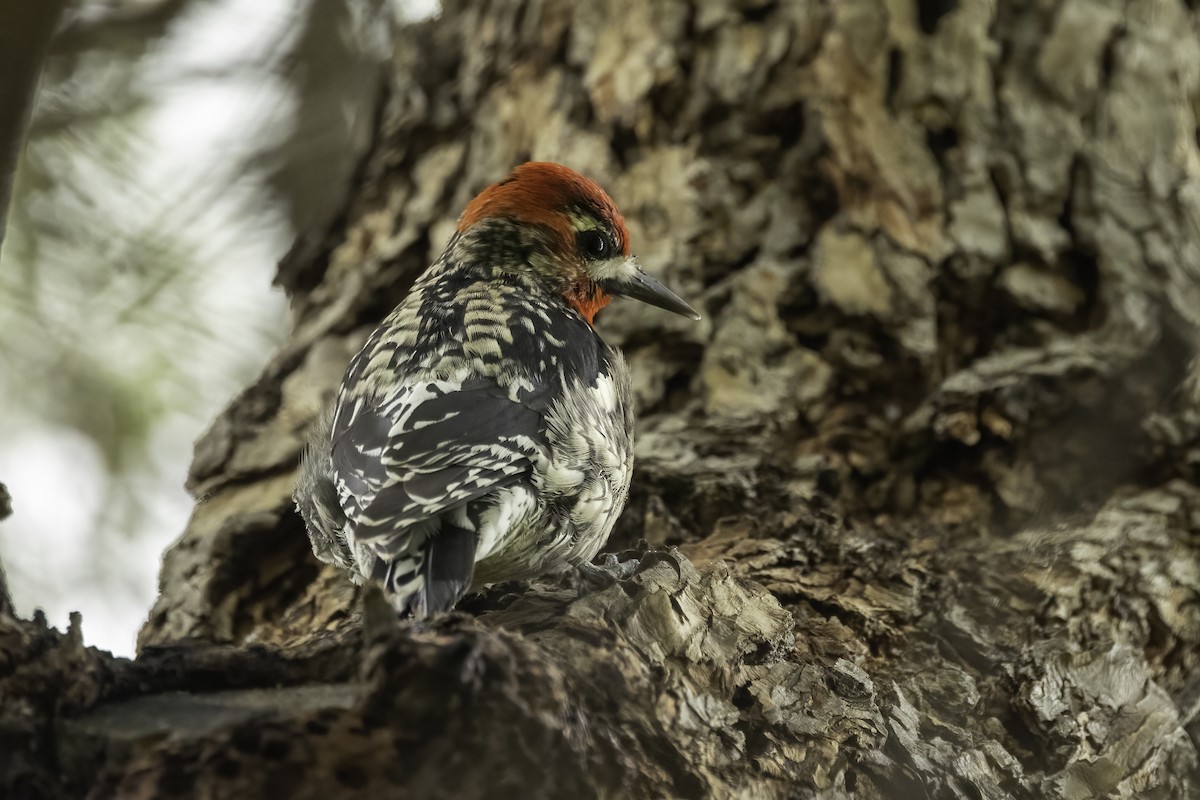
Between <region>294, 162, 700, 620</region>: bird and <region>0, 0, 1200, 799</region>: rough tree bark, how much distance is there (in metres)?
0.16

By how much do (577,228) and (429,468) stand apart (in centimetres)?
120

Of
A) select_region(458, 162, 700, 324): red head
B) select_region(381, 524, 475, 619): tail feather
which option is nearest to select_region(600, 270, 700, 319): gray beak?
select_region(458, 162, 700, 324): red head

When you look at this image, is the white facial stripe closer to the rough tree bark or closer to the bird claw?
the rough tree bark

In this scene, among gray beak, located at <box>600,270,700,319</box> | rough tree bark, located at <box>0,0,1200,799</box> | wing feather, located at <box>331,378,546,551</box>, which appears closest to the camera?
rough tree bark, located at <box>0,0,1200,799</box>

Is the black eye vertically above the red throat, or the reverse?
the black eye

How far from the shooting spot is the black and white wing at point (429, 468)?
2.10 metres

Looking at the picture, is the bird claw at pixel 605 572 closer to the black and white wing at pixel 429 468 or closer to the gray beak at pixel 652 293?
the black and white wing at pixel 429 468

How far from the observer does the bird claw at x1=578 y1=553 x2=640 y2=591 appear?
95.7 inches

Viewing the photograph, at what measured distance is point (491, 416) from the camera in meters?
2.45

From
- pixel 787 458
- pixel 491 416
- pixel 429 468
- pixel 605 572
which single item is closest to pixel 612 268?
pixel 787 458

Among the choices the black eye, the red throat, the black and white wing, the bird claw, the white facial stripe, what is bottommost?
the bird claw

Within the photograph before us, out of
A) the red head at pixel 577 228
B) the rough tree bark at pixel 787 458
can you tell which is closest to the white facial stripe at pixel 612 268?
the red head at pixel 577 228

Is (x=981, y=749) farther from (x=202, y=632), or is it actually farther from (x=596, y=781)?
(x=202, y=632)

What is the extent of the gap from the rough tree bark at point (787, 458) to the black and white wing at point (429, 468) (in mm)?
177
